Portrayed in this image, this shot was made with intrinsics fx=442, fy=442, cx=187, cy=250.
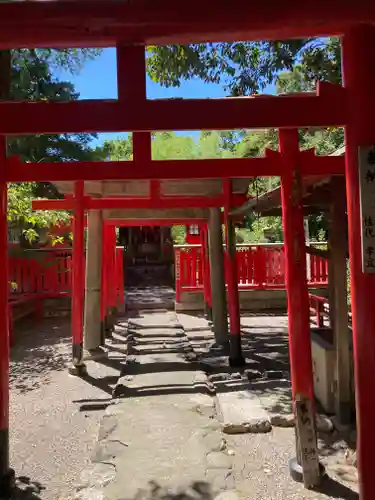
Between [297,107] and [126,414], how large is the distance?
385 cm

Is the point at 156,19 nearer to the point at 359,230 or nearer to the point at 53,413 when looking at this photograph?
the point at 359,230

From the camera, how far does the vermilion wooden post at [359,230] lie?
2.44 metres

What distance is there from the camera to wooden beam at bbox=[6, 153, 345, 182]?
3492mm

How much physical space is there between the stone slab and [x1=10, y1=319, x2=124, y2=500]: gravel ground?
1.44 meters

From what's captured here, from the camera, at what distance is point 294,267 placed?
12.3 feet

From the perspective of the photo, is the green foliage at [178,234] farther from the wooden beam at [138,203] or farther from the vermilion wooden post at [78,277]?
the vermilion wooden post at [78,277]

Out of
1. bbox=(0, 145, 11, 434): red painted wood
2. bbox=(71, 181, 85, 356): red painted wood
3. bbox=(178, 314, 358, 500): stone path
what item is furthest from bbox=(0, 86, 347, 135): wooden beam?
bbox=(71, 181, 85, 356): red painted wood

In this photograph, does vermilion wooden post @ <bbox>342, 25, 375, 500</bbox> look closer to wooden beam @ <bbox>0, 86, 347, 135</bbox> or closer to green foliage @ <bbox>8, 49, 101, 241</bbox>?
wooden beam @ <bbox>0, 86, 347, 135</bbox>

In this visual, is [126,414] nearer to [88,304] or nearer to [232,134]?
[88,304]

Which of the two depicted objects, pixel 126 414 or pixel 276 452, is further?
pixel 126 414

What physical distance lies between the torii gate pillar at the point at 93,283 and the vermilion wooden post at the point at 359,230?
20.4ft

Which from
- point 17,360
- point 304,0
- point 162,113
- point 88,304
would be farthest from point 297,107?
point 17,360

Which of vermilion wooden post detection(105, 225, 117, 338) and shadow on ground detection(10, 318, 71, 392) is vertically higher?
vermilion wooden post detection(105, 225, 117, 338)

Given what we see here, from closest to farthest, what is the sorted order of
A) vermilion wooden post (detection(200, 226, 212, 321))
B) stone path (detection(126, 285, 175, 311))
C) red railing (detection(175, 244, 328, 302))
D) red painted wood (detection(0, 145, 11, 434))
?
red painted wood (detection(0, 145, 11, 434)), vermilion wooden post (detection(200, 226, 212, 321)), red railing (detection(175, 244, 328, 302)), stone path (detection(126, 285, 175, 311))
